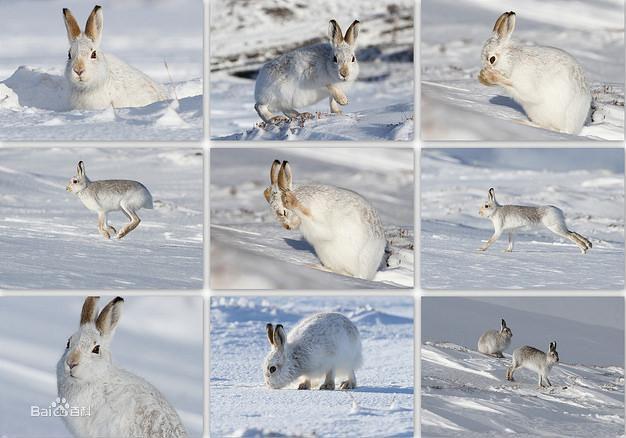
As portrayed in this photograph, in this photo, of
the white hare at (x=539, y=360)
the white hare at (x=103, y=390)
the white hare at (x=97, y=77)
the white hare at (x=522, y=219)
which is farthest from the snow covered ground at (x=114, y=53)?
the white hare at (x=539, y=360)

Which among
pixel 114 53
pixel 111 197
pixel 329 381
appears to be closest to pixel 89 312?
pixel 111 197

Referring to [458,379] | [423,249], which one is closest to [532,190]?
[423,249]

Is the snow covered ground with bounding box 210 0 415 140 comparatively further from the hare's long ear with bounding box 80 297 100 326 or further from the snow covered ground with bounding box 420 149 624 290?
the hare's long ear with bounding box 80 297 100 326

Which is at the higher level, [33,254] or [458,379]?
[33,254]

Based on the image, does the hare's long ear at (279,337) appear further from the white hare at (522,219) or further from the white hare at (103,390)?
the white hare at (522,219)

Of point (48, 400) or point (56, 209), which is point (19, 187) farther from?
point (48, 400)

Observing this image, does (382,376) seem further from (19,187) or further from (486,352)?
(19,187)

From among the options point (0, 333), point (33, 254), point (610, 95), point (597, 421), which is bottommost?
point (597, 421)
